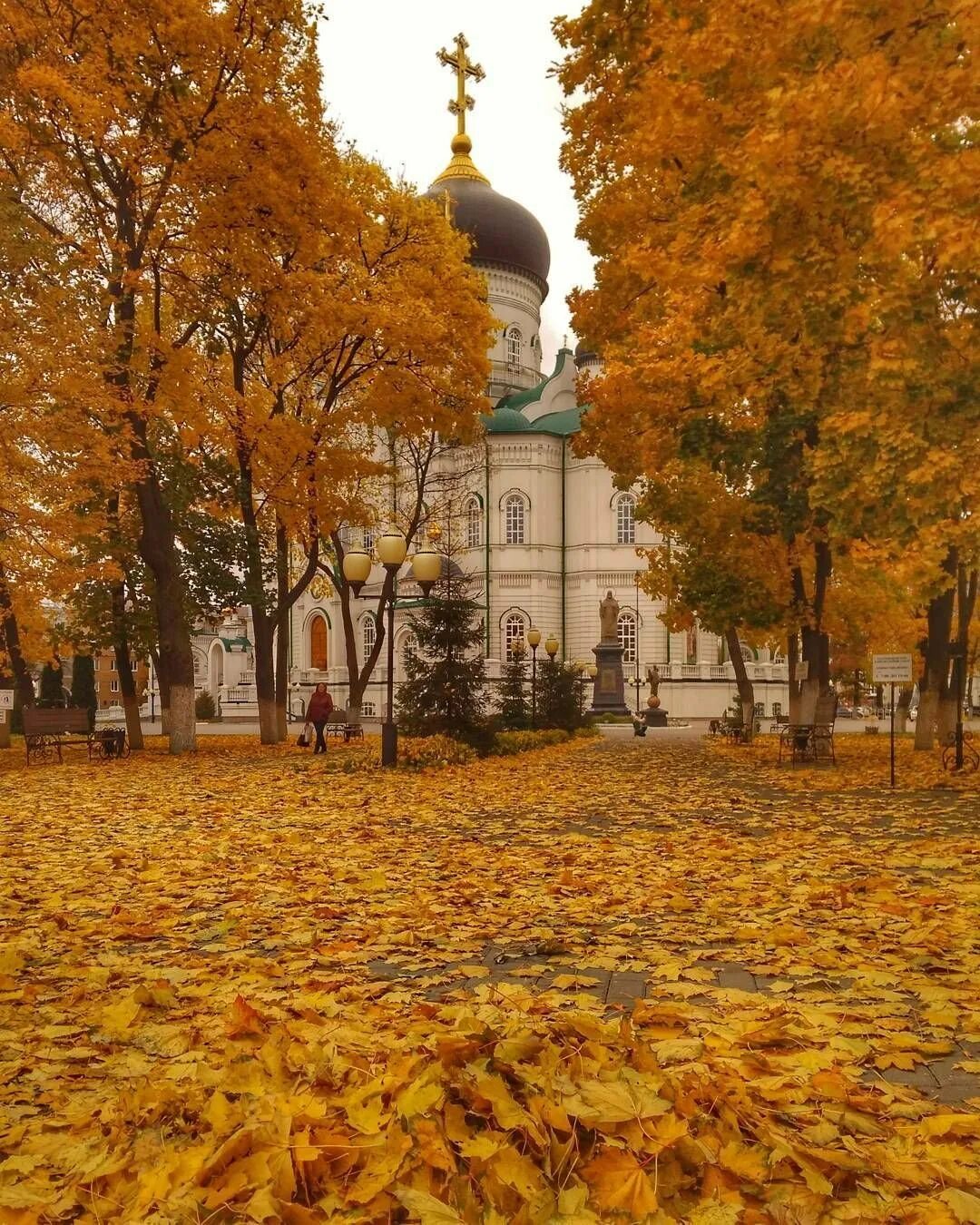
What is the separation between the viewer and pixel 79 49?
15.7 m

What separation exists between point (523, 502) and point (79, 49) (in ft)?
124

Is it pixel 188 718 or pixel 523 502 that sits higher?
pixel 523 502

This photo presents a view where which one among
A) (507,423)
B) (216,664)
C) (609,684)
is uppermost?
(507,423)

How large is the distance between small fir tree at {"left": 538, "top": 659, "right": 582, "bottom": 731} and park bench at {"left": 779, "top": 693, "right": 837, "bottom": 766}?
10.2 metres

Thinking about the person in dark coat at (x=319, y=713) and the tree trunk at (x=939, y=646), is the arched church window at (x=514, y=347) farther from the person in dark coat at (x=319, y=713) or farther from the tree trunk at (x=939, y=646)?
the tree trunk at (x=939, y=646)

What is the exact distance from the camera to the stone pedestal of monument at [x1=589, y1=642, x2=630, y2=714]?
140 feet

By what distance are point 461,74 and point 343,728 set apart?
42.3 meters

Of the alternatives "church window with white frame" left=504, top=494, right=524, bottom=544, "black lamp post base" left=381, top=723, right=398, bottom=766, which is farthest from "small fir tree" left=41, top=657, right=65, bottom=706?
A: "church window with white frame" left=504, top=494, right=524, bottom=544

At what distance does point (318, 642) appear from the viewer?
56.8 metres

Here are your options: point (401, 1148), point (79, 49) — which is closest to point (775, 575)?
point (79, 49)

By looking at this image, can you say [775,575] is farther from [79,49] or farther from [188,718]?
[79,49]

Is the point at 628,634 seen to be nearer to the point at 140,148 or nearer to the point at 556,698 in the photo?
the point at 556,698

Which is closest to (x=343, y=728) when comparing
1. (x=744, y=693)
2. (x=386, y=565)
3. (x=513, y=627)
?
(x=744, y=693)

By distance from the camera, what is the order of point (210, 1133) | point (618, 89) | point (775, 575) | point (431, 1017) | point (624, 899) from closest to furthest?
point (210, 1133)
point (431, 1017)
point (624, 899)
point (618, 89)
point (775, 575)
